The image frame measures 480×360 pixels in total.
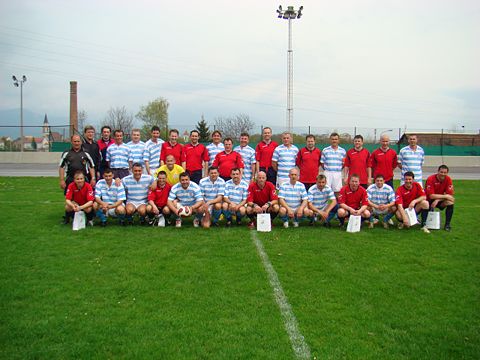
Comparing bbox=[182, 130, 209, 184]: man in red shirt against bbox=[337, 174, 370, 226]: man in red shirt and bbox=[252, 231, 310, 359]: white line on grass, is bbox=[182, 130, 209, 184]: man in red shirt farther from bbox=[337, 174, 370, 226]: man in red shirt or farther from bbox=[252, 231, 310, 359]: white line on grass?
bbox=[252, 231, 310, 359]: white line on grass

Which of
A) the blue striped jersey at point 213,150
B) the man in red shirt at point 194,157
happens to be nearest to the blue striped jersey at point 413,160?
the blue striped jersey at point 213,150

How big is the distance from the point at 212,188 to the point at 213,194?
12 cm

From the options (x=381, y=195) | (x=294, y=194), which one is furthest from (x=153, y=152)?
(x=381, y=195)

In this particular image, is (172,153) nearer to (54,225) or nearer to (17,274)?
(54,225)

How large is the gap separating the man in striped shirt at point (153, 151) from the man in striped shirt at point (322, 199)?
3.59 metres

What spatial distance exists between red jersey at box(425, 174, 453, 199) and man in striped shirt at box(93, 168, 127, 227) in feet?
20.9

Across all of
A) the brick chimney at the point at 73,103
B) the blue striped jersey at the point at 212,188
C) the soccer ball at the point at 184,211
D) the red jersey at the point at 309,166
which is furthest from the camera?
the brick chimney at the point at 73,103

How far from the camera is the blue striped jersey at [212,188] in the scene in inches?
339

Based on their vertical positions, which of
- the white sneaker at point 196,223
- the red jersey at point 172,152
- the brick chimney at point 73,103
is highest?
the brick chimney at point 73,103

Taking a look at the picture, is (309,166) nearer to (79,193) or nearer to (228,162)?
(228,162)

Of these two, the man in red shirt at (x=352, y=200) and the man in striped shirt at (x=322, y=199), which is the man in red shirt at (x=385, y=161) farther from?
the man in striped shirt at (x=322, y=199)

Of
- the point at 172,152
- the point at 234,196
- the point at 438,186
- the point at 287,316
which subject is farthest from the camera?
the point at 172,152

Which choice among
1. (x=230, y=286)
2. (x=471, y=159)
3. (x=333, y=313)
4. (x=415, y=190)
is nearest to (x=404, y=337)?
(x=333, y=313)

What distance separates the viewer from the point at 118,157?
9367 mm
